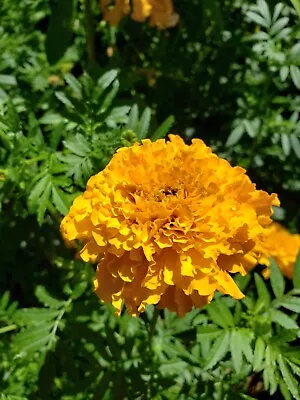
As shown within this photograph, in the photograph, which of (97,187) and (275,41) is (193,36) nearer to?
(275,41)

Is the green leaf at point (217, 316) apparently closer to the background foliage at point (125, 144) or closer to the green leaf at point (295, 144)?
the background foliage at point (125, 144)

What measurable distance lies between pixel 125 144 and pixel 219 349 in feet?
1.30

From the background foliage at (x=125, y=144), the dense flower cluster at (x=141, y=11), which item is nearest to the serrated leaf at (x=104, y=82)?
the background foliage at (x=125, y=144)

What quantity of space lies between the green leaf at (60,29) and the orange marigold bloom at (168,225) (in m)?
0.62

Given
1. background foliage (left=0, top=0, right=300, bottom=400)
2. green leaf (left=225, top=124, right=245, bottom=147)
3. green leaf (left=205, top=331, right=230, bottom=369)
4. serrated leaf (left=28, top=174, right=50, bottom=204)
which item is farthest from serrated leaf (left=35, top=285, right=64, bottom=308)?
green leaf (left=225, top=124, right=245, bottom=147)

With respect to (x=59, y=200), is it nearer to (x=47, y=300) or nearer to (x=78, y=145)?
(x=78, y=145)

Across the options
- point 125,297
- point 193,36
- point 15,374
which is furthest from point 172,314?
point 193,36

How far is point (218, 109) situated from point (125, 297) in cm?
102

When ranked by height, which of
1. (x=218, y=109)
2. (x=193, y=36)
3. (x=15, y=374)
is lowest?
(x=15, y=374)

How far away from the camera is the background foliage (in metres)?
1.35

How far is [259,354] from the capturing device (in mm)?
1264

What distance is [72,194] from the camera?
1.38m

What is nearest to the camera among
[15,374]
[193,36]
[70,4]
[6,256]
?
[15,374]

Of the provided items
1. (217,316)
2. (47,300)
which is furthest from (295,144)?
(47,300)
